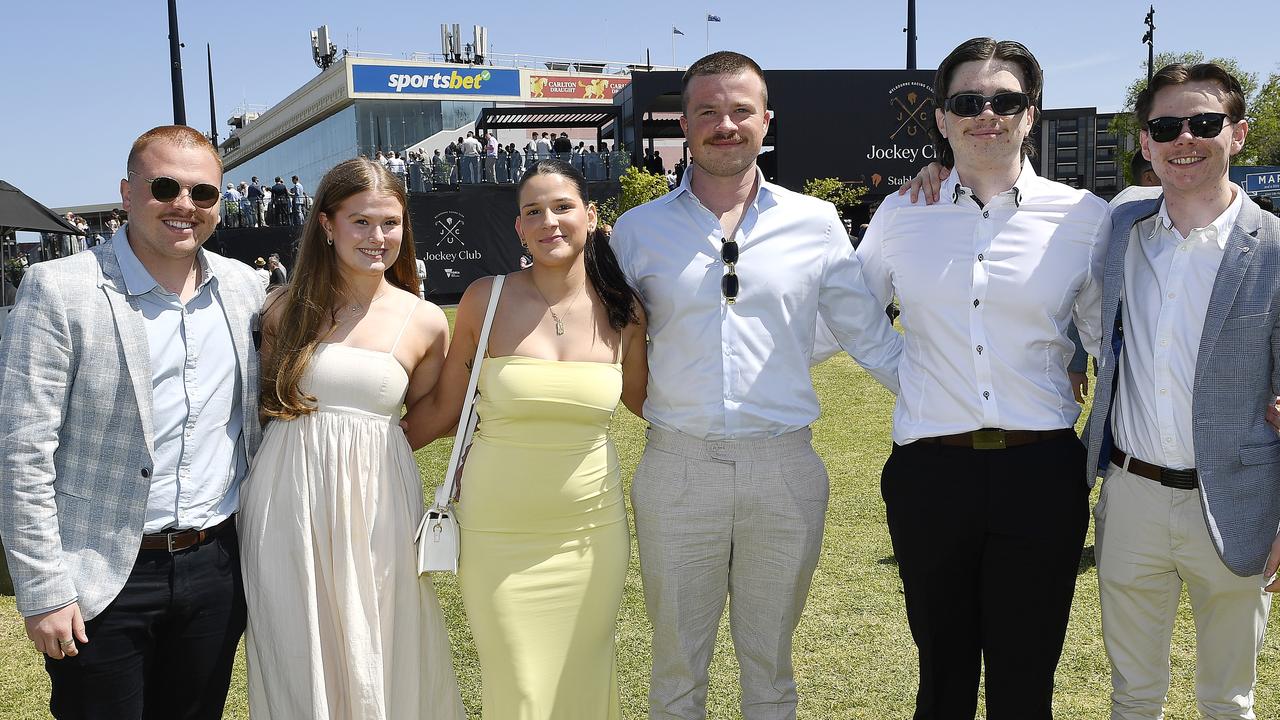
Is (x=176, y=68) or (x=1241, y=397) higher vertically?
(x=176, y=68)

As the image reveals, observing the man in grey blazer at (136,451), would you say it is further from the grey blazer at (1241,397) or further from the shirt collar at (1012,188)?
the grey blazer at (1241,397)

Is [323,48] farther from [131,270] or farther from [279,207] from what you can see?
[131,270]

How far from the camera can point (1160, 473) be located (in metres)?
3.10

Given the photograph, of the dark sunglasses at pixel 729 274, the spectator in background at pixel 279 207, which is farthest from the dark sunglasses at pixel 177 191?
the spectator in background at pixel 279 207

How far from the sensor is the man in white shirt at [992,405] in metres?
3.18

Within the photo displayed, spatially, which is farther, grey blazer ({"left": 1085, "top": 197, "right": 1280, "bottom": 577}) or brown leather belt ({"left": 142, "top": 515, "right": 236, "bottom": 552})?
grey blazer ({"left": 1085, "top": 197, "right": 1280, "bottom": 577})

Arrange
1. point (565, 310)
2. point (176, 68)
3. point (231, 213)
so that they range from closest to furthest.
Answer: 1. point (565, 310)
2. point (176, 68)
3. point (231, 213)

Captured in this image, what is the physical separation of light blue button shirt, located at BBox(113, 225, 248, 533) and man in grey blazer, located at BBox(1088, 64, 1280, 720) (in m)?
2.87

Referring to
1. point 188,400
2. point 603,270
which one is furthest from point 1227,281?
point 188,400

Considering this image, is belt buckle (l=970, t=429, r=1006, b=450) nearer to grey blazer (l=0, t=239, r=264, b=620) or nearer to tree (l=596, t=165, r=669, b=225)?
grey blazer (l=0, t=239, r=264, b=620)

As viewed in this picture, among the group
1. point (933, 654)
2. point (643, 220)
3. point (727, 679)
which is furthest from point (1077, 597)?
point (643, 220)

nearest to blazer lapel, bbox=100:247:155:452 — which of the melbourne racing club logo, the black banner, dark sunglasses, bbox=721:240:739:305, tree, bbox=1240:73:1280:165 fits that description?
dark sunglasses, bbox=721:240:739:305

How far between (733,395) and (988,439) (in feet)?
2.90

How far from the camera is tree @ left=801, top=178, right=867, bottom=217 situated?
104ft
